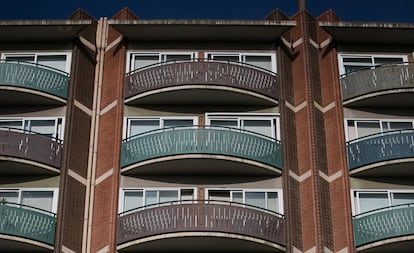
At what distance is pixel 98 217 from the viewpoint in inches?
1151

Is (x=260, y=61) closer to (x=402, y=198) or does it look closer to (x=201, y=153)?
(x=201, y=153)

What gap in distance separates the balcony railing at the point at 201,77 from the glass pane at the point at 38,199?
15.8 feet

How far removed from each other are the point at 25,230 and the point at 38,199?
1.97 meters

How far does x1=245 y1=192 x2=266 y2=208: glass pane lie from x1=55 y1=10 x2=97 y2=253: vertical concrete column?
5716 mm

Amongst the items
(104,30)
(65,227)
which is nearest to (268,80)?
(104,30)

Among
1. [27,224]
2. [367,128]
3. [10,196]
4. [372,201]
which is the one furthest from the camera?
[367,128]

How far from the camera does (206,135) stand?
3000 cm

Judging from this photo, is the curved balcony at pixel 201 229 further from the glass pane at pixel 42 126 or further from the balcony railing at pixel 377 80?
the balcony railing at pixel 377 80

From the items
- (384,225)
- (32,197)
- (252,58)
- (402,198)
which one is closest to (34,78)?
(32,197)

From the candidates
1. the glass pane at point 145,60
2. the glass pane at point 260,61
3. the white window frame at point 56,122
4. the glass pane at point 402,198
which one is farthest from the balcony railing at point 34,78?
the glass pane at point 402,198

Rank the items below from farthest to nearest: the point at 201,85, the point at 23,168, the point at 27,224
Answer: the point at 201,85 < the point at 23,168 < the point at 27,224

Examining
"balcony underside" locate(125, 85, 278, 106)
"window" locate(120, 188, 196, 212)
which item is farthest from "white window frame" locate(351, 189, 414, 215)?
"window" locate(120, 188, 196, 212)

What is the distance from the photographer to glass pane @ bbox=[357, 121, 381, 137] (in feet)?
105

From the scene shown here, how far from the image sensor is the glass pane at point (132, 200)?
29.7 m
